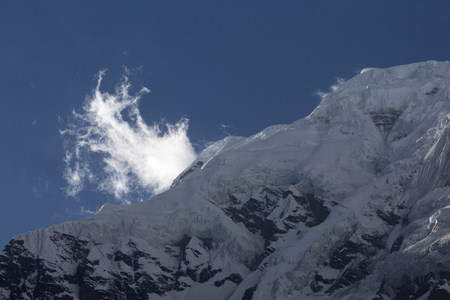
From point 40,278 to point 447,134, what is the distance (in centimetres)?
8464

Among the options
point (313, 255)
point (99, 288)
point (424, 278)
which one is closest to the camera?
point (424, 278)

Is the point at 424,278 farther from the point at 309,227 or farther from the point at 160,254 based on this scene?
the point at 160,254

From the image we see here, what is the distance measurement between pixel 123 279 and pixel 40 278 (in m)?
16.5

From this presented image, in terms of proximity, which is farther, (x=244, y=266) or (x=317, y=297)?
(x=244, y=266)

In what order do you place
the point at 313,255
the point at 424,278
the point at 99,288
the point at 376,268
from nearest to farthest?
1. the point at 424,278
2. the point at 376,268
3. the point at 313,255
4. the point at 99,288

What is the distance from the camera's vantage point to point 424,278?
152 metres

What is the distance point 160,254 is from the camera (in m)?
199

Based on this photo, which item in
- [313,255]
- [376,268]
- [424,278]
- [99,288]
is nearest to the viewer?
[424,278]

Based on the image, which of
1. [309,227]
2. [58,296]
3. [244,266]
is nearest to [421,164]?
[309,227]

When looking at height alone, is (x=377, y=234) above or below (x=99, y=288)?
below

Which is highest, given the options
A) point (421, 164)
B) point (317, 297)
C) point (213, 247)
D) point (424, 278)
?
point (213, 247)

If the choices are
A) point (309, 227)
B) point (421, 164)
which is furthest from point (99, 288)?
point (421, 164)

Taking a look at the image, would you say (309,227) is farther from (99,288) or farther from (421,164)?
(99,288)

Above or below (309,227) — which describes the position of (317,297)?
below
